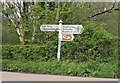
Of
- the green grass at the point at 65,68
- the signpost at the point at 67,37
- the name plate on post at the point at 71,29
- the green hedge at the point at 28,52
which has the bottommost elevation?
the green grass at the point at 65,68

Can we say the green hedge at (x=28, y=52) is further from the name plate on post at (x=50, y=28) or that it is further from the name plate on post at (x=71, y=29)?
the name plate on post at (x=71, y=29)

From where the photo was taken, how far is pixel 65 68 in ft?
21.5

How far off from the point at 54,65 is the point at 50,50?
89 centimetres

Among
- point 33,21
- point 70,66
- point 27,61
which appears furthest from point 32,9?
point 70,66

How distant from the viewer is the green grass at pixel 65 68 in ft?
20.7

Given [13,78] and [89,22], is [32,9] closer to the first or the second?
[89,22]

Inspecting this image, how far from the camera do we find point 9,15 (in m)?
8.70

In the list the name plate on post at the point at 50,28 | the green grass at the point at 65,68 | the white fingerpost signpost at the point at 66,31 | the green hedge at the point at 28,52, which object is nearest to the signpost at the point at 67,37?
the white fingerpost signpost at the point at 66,31

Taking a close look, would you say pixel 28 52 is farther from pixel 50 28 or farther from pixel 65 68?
pixel 65 68

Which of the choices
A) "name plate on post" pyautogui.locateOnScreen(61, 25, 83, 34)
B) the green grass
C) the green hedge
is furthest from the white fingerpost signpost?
the green grass

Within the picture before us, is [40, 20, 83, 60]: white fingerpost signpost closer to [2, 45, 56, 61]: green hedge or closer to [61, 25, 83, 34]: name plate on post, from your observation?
[61, 25, 83, 34]: name plate on post

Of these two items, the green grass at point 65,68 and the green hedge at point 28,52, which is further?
the green hedge at point 28,52

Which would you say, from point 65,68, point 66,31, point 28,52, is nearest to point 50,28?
point 66,31

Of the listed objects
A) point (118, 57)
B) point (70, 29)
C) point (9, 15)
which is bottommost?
point (118, 57)
